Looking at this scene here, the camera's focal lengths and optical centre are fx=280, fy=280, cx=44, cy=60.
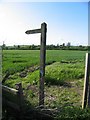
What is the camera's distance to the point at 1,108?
5535 mm

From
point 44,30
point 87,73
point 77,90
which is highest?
point 44,30

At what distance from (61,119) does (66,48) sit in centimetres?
5348

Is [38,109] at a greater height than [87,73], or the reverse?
[87,73]

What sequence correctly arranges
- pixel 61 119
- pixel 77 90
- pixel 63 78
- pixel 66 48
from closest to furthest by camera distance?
pixel 61 119
pixel 77 90
pixel 63 78
pixel 66 48

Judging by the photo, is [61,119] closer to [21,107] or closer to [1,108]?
[21,107]

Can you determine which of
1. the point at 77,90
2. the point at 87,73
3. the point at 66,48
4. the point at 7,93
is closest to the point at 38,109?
the point at 7,93

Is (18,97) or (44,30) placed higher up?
(44,30)

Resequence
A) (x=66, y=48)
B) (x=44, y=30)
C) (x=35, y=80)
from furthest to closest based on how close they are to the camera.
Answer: (x=66, y=48) < (x=35, y=80) < (x=44, y=30)

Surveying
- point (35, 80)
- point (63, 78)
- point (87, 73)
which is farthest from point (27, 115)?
point (63, 78)

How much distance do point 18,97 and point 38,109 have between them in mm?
494

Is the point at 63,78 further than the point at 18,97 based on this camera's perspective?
Yes

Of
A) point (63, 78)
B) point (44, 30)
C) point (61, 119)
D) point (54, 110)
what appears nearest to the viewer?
point (61, 119)

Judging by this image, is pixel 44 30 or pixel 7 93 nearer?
pixel 7 93

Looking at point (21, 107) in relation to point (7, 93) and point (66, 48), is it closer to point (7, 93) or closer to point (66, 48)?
point (7, 93)
